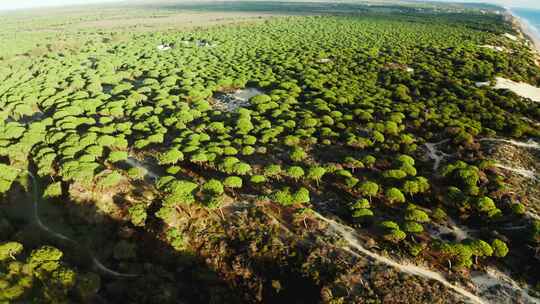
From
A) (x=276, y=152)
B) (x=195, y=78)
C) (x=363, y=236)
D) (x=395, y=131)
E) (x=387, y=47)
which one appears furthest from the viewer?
(x=387, y=47)

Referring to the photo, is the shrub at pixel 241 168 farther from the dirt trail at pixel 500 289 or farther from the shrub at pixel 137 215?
the dirt trail at pixel 500 289

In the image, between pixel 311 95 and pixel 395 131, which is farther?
pixel 311 95

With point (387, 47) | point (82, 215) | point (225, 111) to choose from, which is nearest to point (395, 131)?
point (225, 111)

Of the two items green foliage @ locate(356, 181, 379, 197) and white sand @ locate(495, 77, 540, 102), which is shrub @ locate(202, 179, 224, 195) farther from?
white sand @ locate(495, 77, 540, 102)

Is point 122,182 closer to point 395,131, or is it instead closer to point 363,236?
point 363,236

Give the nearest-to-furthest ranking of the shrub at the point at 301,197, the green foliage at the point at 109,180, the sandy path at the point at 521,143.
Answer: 1. the shrub at the point at 301,197
2. the green foliage at the point at 109,180
3. the sandy path at the point at 521,143

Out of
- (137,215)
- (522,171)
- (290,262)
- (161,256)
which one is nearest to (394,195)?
(290,262)

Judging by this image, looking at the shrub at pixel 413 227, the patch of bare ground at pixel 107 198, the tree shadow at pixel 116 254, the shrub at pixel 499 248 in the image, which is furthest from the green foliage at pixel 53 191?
the shrub at pixel 499 248

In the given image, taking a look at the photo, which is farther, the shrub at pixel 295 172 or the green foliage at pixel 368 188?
the shrub at pixel 295 172
